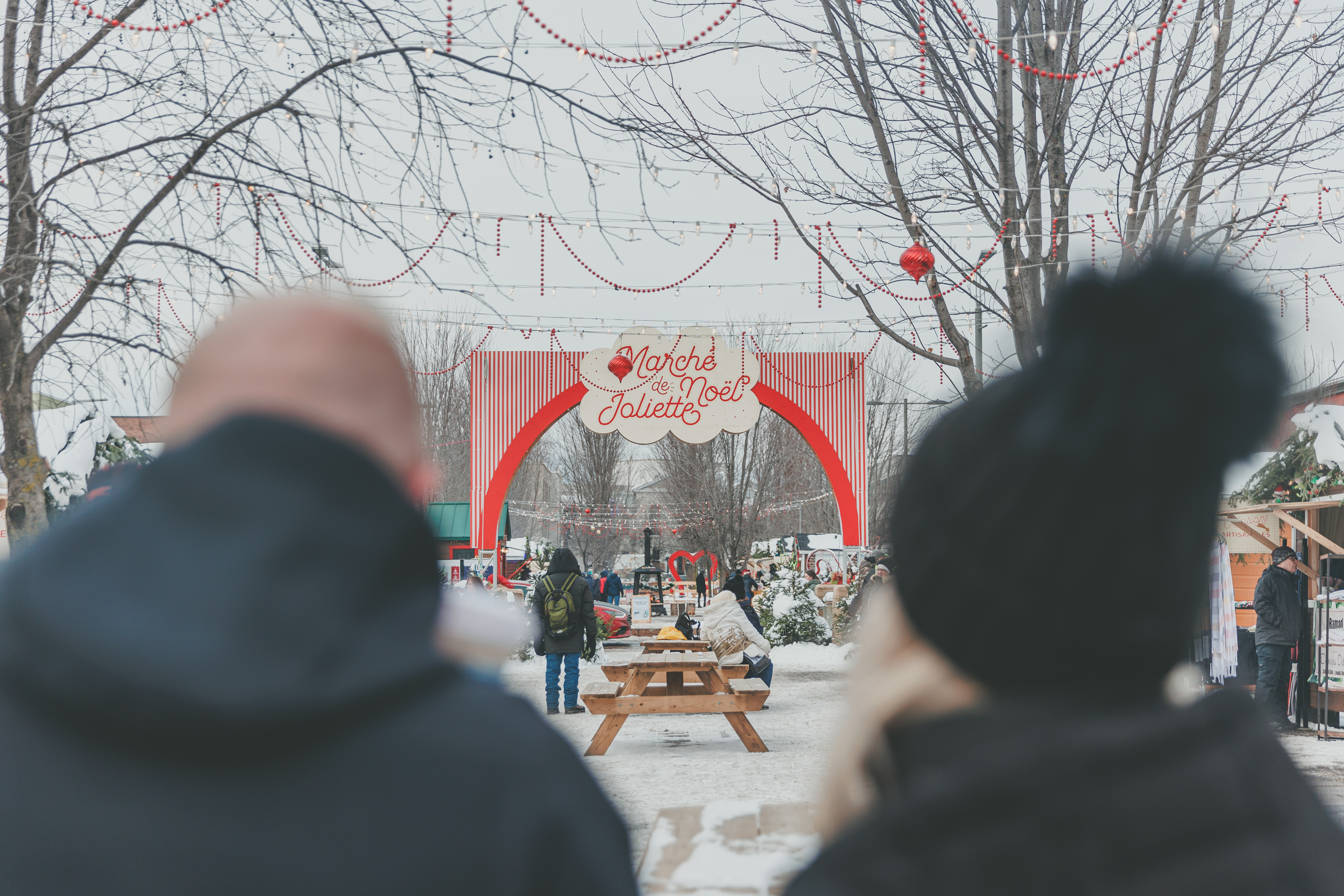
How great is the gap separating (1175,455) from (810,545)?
102 feet

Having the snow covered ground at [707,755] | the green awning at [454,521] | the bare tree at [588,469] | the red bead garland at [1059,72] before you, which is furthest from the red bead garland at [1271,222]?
the bare tree at [588,469]

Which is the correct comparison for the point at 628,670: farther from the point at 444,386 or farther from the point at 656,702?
the point at 444,386

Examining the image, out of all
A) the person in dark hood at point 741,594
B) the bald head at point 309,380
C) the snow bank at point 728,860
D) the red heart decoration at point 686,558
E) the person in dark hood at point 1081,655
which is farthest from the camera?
the red heart decoration at point 686,558

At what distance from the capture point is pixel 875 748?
0.98m

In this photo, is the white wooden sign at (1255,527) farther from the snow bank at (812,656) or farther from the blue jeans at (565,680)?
the blue jeans at (565,680)

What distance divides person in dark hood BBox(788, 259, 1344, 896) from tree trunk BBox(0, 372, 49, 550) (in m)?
5.44

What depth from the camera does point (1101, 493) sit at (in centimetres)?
90

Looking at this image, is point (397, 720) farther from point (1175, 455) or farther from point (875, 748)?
point (1175, 455)

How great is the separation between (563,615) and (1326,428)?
7.09 meters

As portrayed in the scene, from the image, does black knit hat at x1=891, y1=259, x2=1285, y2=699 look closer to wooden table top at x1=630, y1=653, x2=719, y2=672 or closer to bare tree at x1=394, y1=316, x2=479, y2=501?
wooden table top at x1=630, y1=653, x2=719, y2=672

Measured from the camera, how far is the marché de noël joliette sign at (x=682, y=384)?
16047mm

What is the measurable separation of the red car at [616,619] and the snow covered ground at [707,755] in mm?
6840

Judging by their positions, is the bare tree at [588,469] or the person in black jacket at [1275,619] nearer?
the person in black jacket at [1275,619]

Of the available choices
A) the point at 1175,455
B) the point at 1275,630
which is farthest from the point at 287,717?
the point at 1275,630
